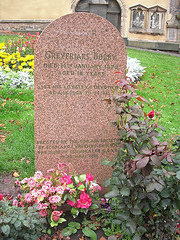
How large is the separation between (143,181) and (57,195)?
891mm

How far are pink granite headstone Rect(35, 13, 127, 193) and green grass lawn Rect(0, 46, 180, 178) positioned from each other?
810 millimetres

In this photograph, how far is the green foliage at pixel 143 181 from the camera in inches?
95.0

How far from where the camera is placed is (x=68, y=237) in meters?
2.84

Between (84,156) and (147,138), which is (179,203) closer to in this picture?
(147,138)

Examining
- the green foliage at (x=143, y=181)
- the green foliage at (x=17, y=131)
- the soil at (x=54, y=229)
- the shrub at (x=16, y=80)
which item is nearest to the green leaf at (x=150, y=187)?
the green foliage at (x=143, y=181)

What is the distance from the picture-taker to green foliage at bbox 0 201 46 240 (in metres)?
2.35

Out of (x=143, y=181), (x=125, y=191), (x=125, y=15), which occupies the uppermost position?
(x=125, y=15)

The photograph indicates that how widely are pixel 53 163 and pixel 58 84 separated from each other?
92cm

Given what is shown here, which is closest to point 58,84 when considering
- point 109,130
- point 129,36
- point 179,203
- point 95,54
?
point 95,54

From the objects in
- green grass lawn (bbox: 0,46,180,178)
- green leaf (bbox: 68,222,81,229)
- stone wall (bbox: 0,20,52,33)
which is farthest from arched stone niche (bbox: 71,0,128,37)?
green leaf (bbox: 68,222,81,229)

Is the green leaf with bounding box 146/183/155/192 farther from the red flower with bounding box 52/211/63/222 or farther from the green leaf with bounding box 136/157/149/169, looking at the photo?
the red flower with bounding box 52/211/63/222

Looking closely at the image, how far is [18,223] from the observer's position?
2.37 m

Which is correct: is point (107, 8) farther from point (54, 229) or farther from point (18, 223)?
point (18, 223)

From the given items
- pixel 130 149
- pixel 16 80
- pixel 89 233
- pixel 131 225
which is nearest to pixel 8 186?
pixel 89 233
